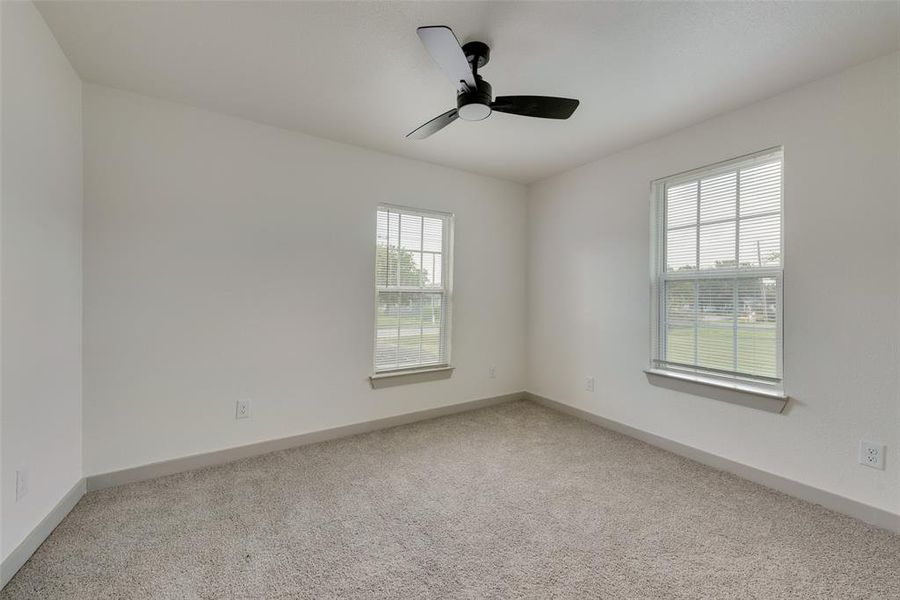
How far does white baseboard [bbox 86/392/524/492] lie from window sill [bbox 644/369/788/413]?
5.96ft

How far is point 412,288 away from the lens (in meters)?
3.50

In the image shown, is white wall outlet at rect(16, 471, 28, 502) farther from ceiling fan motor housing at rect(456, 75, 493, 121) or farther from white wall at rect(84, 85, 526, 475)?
ceiling fan motor housing at rect(456, 75, 493, 121)

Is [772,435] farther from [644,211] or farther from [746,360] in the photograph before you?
[644,211]

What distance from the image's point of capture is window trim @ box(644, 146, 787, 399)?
234cm

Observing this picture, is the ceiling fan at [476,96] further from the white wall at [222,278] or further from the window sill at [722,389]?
the window sill at [722,389]

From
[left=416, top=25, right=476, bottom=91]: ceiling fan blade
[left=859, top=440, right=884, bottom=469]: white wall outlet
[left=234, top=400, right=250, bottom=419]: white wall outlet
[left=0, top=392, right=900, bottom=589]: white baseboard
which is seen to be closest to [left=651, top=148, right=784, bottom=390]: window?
[left=859, top=440, right=884, bottom=469]: white wall outlet

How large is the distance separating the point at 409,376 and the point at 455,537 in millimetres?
1703

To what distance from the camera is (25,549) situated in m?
1.63

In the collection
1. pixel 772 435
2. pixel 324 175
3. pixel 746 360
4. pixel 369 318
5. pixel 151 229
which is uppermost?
pixel 324 175

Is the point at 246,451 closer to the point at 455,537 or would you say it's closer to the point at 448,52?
the point at 455,537

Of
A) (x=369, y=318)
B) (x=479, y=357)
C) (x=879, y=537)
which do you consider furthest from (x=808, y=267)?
(x=369, y=318)

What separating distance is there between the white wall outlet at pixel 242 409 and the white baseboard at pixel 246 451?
8.4 inches

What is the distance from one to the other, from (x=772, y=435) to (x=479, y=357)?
2.34 metres

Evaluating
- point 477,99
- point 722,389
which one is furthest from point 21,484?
point 722,389
